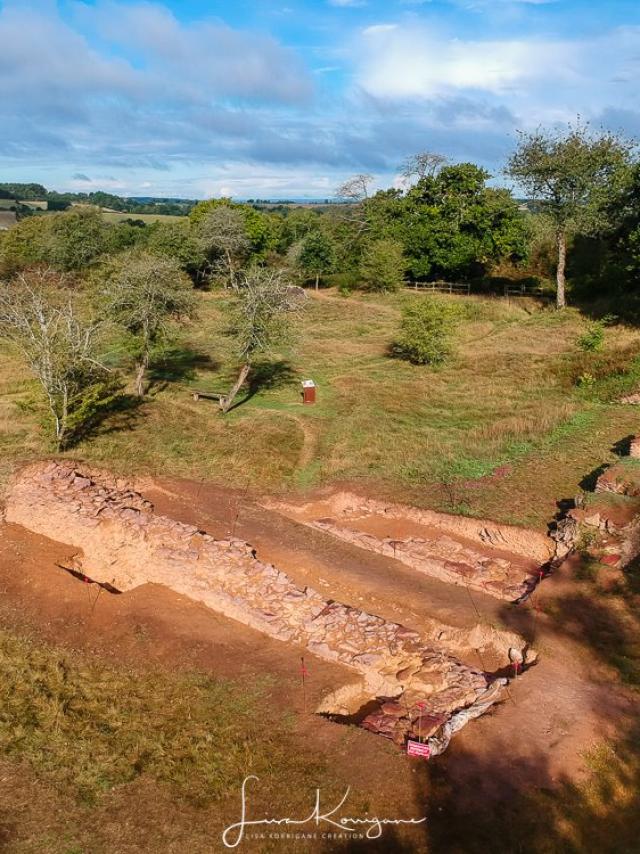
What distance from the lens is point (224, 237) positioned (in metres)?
55.1

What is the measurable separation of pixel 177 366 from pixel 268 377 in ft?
19.0

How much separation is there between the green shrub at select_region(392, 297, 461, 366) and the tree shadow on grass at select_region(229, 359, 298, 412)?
23.0ft

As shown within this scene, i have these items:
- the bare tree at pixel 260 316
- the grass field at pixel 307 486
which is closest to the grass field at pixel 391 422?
the grass field at pixel 307 486

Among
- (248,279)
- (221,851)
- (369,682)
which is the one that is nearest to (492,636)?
(369,682)

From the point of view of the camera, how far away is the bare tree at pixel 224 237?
55.8 m

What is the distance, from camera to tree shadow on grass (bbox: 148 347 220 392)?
30.9 m

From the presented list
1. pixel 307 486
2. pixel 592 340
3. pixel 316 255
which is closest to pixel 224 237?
pixel 316 255

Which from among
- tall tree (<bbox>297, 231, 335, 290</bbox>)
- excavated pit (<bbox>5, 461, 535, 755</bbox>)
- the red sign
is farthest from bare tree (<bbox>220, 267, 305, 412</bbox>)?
tall tree (<bbox>297, 231, 335, 290</bbox>)

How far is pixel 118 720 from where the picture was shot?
1077 centimetres

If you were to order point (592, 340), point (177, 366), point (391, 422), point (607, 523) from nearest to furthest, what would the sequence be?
point (607, 523) → point (391, 422) → point (592, 340) → point (177, 366)

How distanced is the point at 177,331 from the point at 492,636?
20.3m

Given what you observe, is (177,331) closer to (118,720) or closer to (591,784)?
(118,720)

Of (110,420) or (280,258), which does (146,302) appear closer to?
(110,420)

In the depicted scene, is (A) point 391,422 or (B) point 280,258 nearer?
(A) point 391,422
